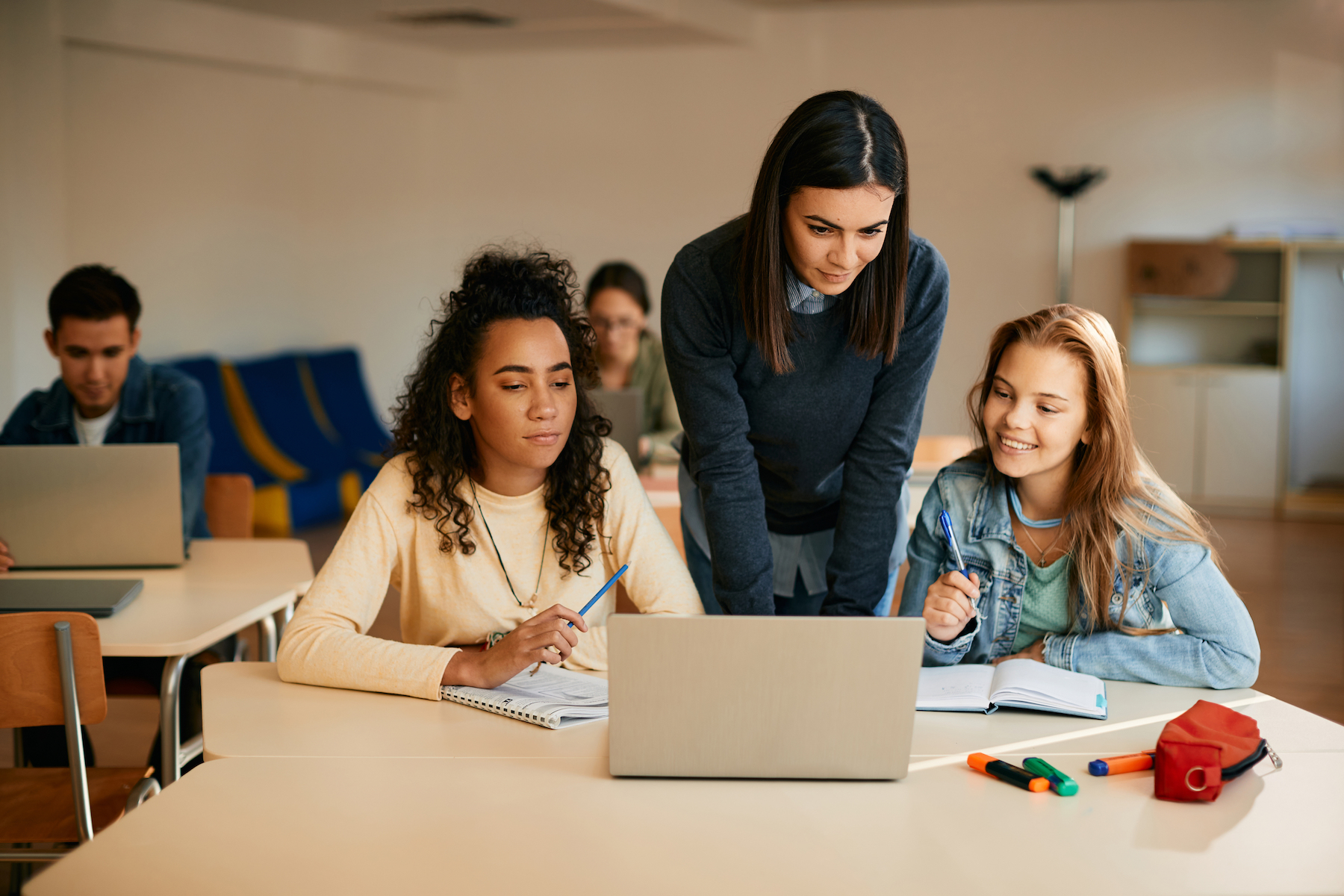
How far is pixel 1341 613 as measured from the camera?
4402 millimetres

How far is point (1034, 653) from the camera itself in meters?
1.66

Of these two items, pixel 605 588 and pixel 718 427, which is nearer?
pixel 605 588

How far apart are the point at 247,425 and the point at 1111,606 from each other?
5090 mm

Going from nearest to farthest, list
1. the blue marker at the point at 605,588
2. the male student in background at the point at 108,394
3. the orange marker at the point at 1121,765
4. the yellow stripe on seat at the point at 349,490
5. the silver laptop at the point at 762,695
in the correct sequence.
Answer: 1. the silver laptop at the point at 762,695
2. the orange marker at the point at 1121,765
3. the blue marker at the point at 605,588
4. the male student in background at the point at 108,394
5. the yellow stripe on seat at the point at 349,490

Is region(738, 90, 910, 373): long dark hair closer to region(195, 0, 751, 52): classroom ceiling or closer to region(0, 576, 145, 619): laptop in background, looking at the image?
region(0, 576, 145, 619): laptop in background

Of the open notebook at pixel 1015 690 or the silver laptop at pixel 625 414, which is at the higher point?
the silver laptop at pixel 625 414

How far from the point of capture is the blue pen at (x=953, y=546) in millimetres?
1604

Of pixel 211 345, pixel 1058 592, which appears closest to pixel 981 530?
pixel 1058 592

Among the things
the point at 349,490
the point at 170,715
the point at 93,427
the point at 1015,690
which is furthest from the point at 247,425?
the point at 1015,690

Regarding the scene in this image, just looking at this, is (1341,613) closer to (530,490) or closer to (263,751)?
(530,490)

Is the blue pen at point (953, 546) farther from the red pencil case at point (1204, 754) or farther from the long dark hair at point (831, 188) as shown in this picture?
the red pencil case at point (1204, 754)

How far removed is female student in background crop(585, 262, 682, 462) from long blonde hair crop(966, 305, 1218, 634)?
1980mm

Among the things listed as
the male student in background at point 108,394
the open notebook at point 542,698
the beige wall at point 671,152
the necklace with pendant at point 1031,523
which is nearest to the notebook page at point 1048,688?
the necklace with pendant at point 1031,523

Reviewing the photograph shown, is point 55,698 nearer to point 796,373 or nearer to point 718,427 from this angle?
point 718,427
